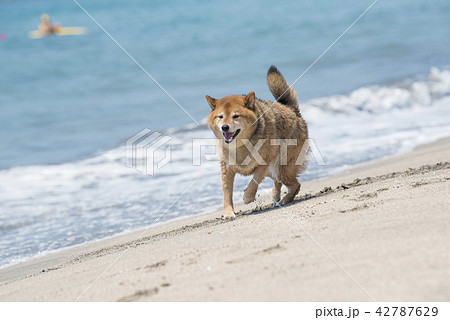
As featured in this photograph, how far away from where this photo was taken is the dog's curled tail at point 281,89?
6.69m

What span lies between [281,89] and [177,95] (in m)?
9.11

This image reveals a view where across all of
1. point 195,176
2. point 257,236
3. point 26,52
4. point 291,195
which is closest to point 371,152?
point 195,176

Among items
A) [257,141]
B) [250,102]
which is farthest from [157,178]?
[250,102]

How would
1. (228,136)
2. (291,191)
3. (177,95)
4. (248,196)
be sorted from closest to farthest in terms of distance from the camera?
1. (228,136)
2. (248,196)
3. (291,191)
4. (177,95)

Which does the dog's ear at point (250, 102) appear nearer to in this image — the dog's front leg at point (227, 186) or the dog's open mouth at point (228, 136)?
the dog's open mouth at point (228, 136)

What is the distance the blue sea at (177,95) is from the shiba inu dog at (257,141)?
4.05 feet

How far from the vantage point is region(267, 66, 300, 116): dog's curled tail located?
669 centimetres

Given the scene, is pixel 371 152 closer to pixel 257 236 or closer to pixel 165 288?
pixel 257 236

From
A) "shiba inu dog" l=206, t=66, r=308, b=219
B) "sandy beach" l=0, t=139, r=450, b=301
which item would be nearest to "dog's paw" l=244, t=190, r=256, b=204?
"shiba inu dog" l=206, t=66, r=308, b=219

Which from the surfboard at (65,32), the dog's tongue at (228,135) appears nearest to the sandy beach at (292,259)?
the dog's tongue at (228,135)

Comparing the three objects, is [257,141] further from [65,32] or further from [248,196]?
[65,32]

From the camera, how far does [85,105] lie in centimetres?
1586

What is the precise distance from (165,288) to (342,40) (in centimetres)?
1945

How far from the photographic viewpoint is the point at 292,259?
3.78 m
